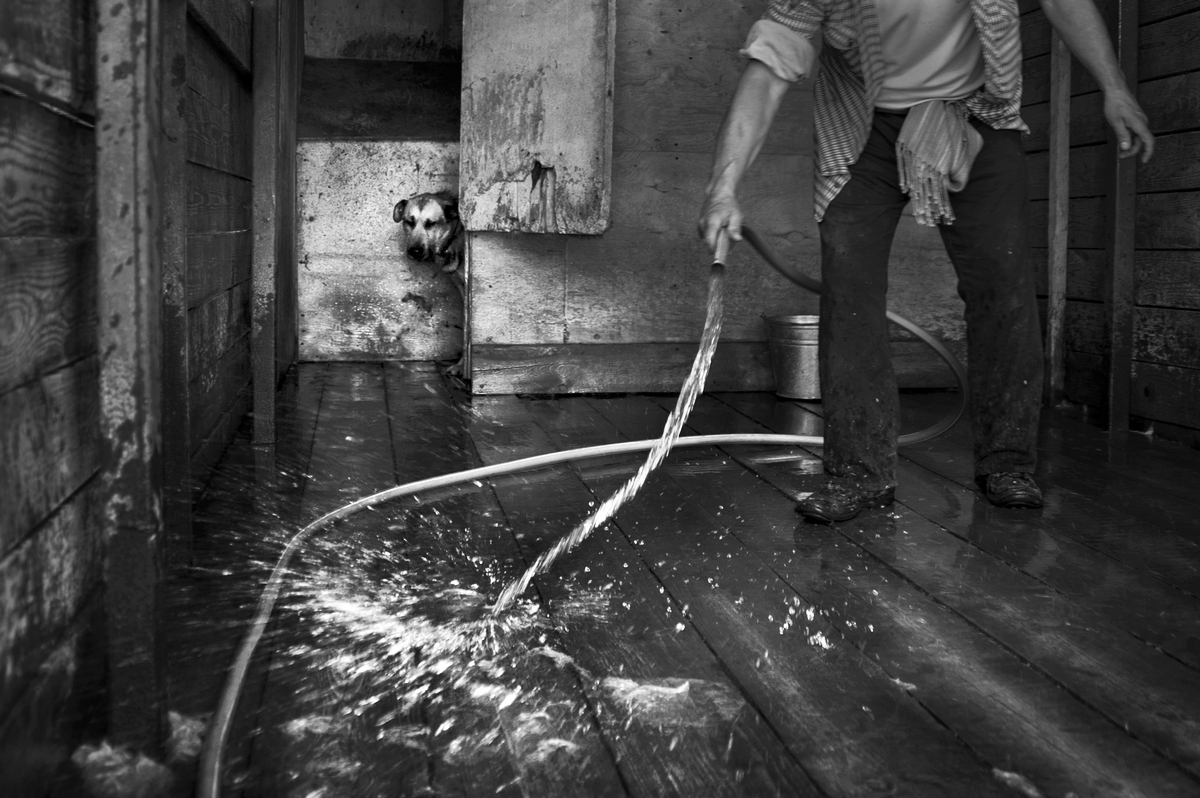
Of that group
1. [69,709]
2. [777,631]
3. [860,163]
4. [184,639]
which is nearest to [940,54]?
[860,163]

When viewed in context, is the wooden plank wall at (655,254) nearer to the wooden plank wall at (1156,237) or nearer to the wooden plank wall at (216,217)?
the wooden plank wall at (1156,237)

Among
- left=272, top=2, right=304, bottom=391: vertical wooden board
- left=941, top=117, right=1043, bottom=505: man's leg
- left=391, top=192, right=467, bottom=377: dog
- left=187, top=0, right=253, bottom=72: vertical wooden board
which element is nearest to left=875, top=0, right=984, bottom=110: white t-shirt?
left=941, top=117, right=1043, bottom=505: man's leg

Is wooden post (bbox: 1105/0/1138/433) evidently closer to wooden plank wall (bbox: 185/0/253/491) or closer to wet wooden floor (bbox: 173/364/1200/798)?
wet wooden floor (bbox: 173/364/1200/798)

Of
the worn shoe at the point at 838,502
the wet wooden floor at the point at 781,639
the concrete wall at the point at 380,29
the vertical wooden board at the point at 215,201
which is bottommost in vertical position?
the wet wooden floor at the point at 781,639

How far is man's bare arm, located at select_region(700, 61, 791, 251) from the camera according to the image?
207cm

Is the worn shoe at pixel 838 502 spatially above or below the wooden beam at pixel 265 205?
below

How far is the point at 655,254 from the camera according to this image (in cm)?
443

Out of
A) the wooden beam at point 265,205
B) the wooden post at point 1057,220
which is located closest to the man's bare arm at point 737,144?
the wooden beam at point 265,205

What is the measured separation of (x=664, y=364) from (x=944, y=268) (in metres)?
1.20

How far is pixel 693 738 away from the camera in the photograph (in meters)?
1.46

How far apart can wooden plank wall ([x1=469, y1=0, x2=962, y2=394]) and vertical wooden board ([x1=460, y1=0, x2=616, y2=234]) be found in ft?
0.90

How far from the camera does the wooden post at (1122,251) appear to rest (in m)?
3.58

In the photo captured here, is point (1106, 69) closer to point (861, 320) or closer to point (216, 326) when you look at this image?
point (861, 320)

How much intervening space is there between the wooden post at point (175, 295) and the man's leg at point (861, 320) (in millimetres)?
1309
